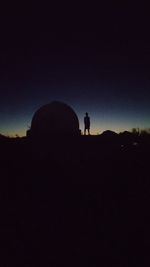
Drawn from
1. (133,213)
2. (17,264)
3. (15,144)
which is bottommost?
(17,264)

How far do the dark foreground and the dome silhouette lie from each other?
14.7ft

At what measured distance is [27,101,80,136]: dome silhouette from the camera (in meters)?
29.8

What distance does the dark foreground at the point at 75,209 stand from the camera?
8617 mm

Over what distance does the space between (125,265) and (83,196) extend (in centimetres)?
679

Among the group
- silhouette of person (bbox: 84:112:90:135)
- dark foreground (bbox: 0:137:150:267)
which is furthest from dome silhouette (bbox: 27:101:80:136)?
dark foreground (bbox: 0:137:150:267)

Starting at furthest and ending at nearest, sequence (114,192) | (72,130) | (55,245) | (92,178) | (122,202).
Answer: (72,130)
(92,178)
(114,192)
(122,202)
(55,245)

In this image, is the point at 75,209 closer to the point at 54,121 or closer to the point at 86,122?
the point at 54,121

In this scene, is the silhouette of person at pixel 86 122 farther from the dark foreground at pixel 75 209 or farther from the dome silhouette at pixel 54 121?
the dark foreground at pixel 75 209

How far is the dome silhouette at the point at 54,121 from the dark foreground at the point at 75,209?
4.47 metres

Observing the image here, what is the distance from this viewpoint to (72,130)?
31.0 meters

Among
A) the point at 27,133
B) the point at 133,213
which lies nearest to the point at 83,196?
the point at 133,213

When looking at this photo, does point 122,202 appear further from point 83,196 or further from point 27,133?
point 27,133

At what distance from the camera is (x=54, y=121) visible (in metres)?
29.8

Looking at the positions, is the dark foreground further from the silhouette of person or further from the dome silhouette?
the silhouette of person
